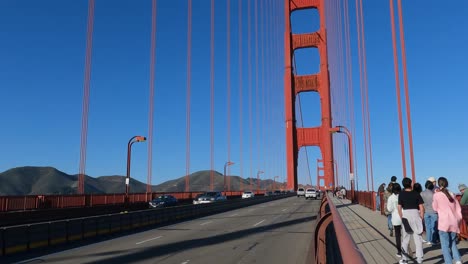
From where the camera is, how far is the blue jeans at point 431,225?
9992 mm

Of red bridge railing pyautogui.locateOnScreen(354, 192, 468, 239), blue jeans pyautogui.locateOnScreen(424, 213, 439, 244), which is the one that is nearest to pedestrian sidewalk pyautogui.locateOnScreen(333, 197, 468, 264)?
blue jeans pyautogui.locateOnScreen(424, 213, 439, 244)

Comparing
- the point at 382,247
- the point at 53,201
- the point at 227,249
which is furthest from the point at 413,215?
the point at 53,201

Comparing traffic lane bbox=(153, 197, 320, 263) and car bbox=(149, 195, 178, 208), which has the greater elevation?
car bbox=(149, 195, 178, 208)

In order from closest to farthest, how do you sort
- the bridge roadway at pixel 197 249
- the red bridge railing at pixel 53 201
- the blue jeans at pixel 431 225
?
the bridge roadway at pixel 197 249
the blue jeans at pixel 431 225
the red bridge railing at pixel 53 201

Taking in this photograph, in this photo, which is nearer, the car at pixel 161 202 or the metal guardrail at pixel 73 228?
the metal guardrail at pixel 73 228

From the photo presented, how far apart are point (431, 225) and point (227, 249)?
206 inches

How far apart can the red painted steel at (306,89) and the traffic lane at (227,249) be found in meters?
51.3

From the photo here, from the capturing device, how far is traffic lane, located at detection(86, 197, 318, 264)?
377 inches

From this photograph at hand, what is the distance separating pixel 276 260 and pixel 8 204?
1850 centimetres

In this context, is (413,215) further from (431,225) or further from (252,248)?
(252,248)

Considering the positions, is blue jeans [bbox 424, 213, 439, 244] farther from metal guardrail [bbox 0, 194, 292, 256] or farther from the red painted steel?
the red painted steel

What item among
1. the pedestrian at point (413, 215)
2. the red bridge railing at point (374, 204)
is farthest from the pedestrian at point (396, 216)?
the red bridge railing at point (374, 204)

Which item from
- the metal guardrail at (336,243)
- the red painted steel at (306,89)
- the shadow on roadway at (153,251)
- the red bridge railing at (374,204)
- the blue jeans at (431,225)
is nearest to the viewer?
the metal guardrail at (336,243)

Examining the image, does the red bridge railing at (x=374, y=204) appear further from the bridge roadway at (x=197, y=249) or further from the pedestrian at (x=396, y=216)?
the bridge roadway at (x=197, y=249)
